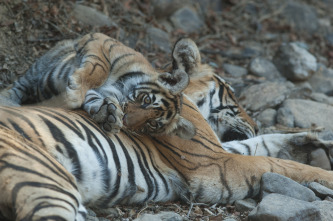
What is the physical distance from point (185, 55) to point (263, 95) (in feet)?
6.46

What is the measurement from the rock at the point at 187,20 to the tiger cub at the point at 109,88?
358 centimetres

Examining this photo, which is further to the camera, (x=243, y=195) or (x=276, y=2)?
(x=276, y=2)

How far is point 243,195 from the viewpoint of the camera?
12.3 ft

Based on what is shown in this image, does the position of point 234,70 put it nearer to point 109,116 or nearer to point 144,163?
point 144,163

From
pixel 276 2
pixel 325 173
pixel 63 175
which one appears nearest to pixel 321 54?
pixel 276 2

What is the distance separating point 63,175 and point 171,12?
598cm

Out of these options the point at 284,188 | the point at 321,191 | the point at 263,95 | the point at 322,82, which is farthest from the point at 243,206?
the point at 322,82

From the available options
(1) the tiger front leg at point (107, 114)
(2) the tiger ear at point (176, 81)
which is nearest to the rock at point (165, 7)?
(2) the tiger ear at point (176, 81)

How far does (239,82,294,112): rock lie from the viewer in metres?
6.09

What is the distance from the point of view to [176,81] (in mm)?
3861

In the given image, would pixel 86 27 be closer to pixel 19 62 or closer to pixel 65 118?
pixel 19 62

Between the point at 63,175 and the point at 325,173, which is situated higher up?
the point at 63,175

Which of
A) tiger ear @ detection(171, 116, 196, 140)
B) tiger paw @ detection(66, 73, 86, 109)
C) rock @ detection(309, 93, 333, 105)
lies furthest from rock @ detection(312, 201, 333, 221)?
rock @ detection(309, 93, 333, 105)

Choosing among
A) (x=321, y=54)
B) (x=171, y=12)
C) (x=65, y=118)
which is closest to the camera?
(x=65, y=118)
